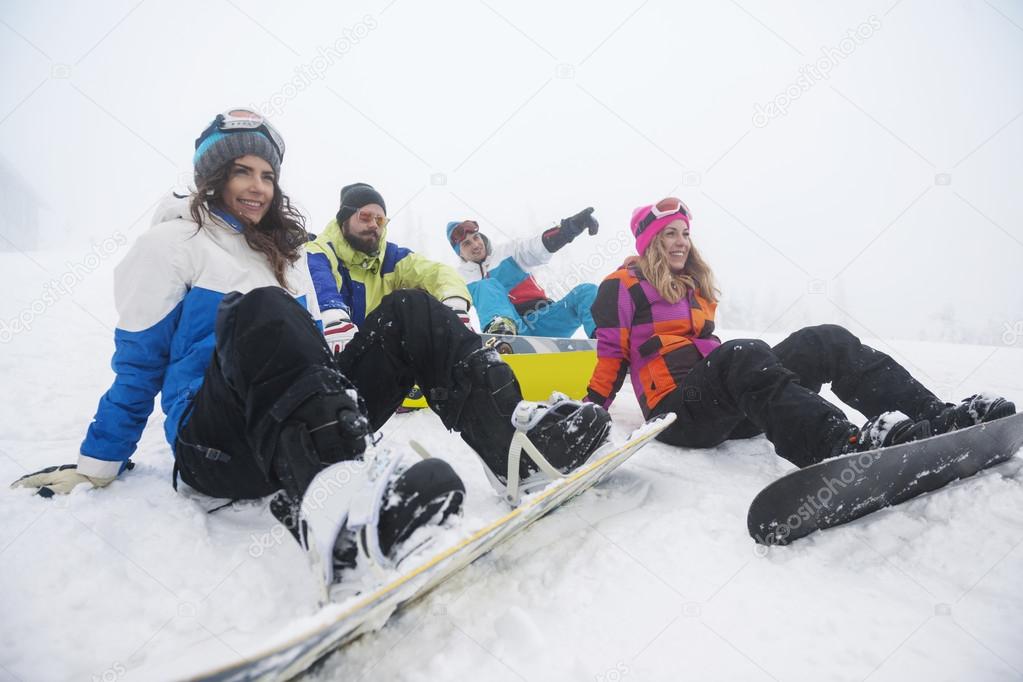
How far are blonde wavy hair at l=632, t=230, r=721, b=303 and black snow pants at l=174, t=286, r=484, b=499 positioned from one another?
1.28 meters

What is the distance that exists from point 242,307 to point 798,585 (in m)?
1.52

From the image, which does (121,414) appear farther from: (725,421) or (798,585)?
(725,421)

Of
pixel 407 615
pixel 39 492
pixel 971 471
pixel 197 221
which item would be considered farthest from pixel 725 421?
pixel 39 492

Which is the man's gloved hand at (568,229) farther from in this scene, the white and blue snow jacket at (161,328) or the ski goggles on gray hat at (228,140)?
the white and blue snow jacket at (161,328)

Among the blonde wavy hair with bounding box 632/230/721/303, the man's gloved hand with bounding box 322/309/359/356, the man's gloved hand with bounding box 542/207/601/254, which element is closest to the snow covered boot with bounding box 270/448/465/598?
the man's gloved hand with bounding box 322/309/359/356

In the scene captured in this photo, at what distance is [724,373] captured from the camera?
187 centimetres

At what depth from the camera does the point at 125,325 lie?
1511 millimetres

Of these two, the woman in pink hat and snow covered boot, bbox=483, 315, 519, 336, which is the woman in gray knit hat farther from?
snow covered boot, bbox=483, 315, 519, 336

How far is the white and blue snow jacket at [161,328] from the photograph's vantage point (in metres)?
1.51

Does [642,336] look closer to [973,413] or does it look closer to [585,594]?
[973,413]

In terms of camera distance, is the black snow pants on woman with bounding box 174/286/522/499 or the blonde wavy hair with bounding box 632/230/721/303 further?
the blonde wavy hair with bounding box 632/230/721/303

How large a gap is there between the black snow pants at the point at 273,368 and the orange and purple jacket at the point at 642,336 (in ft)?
3.51

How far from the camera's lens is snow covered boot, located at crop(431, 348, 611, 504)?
1.34 m

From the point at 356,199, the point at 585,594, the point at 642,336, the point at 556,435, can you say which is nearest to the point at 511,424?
the point at 556,435
